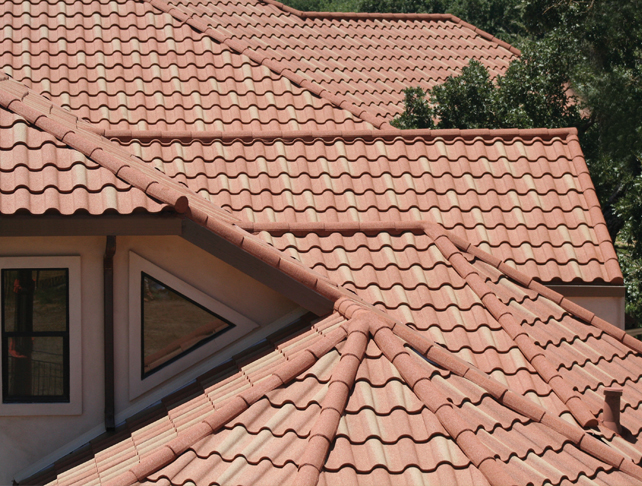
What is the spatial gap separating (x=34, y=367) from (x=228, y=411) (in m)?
2.84

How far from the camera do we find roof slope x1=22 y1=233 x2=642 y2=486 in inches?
205

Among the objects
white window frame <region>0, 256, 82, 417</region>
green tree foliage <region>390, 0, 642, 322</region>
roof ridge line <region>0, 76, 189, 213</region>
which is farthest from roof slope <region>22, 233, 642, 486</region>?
green tree foliage <region>390, 0, 642, 322</region>

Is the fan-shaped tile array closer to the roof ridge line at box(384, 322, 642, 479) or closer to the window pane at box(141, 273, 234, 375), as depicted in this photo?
the roof ridge line at box(384, 322, 642, 479)

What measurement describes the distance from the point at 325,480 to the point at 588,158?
12.2m

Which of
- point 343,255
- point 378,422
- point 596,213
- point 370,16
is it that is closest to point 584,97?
point 370,16

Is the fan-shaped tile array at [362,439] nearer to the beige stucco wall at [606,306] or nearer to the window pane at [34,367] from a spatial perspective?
the window pane at [34,367]

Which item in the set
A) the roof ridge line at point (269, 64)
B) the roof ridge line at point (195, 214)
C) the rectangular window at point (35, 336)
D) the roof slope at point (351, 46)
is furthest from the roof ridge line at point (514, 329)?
the roof slope at point (351, 46)

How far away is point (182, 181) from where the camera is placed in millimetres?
9352

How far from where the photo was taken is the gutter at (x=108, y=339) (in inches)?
291

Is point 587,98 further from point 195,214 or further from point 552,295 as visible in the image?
point 195,214

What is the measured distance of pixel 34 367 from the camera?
24.7ft

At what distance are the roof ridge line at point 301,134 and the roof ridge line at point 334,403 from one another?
4295 millimetres

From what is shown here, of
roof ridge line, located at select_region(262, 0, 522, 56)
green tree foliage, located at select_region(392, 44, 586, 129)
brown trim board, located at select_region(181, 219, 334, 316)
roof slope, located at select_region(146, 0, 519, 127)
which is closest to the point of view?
brown trim board, located at select_region(181, 219, 334, 316)

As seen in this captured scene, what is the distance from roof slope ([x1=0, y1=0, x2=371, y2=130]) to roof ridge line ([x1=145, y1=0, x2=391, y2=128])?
11cm
